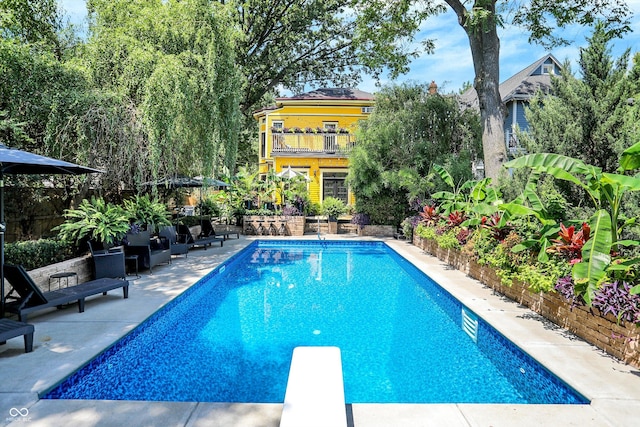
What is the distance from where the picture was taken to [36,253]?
719 centimetres

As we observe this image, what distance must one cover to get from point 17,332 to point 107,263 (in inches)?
137

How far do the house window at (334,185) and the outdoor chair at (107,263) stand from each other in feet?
55.8

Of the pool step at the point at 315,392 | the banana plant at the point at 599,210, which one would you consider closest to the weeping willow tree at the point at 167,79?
the pool step at the point at 315,392

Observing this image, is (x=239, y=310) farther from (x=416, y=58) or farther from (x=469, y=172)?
(x=416, y=58)

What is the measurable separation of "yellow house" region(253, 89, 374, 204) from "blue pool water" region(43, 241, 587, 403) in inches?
555

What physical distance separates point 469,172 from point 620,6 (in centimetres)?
702

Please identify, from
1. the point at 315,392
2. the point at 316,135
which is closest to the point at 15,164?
the point at 315,392

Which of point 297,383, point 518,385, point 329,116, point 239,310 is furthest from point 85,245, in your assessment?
point 329,116

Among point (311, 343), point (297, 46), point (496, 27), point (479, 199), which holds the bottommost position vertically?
point (311, 343)

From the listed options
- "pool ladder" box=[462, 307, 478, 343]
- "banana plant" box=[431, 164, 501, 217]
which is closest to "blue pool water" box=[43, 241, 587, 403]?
"pool ladder" box=[462, 307, 478, 343]

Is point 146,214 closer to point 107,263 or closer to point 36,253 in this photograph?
point 107,263

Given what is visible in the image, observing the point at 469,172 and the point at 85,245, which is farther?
the point at 469,172

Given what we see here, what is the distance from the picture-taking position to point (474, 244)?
8812 mm

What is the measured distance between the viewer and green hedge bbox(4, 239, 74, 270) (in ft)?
22.1
